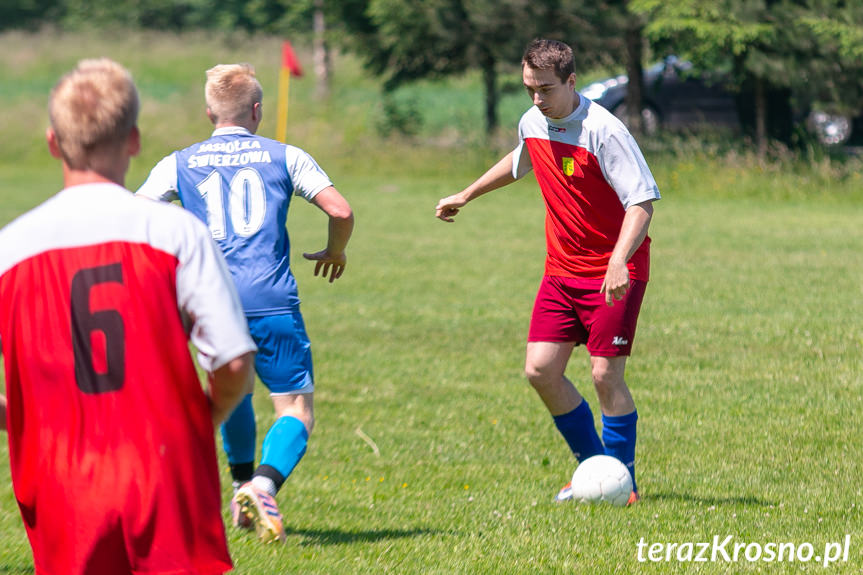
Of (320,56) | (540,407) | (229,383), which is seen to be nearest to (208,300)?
(229,383)

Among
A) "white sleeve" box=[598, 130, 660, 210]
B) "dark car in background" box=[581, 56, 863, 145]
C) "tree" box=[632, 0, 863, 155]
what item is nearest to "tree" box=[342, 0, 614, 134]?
"dark car in background" box=[581, 56, 863, 145]

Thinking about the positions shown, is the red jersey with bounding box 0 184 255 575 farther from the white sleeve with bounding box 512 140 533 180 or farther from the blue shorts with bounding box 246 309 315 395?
the white sleeve with bounding box 512 140 533 180

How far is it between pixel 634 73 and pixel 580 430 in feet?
75.1

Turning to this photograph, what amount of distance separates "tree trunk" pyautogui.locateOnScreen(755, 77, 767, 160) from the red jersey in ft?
76.6

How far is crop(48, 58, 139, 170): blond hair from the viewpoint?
8.21 ft

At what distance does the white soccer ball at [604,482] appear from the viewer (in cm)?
544

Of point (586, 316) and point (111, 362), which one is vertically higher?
point (111, 362)

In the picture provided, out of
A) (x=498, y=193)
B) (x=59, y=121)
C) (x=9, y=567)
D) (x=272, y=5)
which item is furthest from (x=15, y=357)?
(x=272, y=5)

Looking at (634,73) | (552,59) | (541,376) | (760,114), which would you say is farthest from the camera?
(634,73)

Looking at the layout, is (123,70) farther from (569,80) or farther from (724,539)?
A: (724,539)

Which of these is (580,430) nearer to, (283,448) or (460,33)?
(283,448)

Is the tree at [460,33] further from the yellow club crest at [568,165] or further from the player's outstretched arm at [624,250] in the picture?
the player's outstretched arm at [624,250]

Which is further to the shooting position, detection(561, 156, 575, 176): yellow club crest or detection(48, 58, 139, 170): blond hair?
detection(561, 156, 575, 176): yellow club crest

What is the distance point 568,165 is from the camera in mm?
5332
